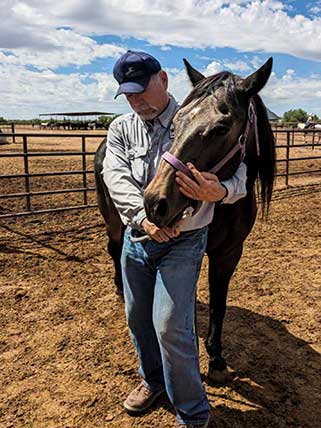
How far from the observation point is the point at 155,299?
1.79 m

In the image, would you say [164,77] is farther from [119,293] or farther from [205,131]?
[119,293]

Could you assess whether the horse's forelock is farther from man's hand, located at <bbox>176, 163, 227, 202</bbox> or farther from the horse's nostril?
the horse's nostril

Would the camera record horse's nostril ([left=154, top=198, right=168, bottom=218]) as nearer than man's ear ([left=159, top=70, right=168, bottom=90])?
Yes

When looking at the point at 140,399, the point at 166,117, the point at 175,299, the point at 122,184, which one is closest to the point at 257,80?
the point at 166,117

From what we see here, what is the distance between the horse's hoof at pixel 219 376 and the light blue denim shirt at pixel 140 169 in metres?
1.15

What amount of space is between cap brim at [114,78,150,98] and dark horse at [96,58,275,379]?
19 cm

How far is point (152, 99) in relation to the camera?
70.8 inches

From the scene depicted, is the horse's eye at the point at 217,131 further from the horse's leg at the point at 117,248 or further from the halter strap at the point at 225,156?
the horse's leg at the point at 117,248

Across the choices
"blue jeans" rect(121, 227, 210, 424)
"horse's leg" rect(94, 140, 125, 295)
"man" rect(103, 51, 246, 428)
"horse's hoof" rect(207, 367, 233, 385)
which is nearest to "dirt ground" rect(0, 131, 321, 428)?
"horse's hoof" rect(207, 367, 233, 385)

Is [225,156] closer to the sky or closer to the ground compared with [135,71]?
closer to the ground

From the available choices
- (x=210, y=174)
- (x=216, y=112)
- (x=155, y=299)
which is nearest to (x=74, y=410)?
(x=155, y=299)

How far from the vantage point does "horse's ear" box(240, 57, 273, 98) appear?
1.78 m

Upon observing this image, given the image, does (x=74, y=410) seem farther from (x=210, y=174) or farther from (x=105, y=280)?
(x=105, y=280)

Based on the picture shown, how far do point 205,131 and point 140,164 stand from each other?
0.36m
